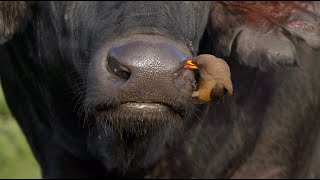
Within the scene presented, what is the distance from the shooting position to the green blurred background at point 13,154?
6.82 meters

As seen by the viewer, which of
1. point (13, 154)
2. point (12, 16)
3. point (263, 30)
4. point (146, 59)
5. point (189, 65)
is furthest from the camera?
point (13, 154)

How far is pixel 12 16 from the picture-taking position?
4.57 metres

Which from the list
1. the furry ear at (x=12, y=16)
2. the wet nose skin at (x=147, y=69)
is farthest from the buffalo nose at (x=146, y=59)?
the furry ear at (x=12, y=16)

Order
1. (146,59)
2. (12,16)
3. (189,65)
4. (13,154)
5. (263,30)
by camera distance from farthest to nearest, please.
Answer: (13,154)
(12,16)
(263,30)
(189,65)
(146,59)

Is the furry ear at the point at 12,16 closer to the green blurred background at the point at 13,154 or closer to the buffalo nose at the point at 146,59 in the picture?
the buffalo nose at the point at 146,59

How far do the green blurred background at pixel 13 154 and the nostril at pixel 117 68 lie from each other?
2.87 m

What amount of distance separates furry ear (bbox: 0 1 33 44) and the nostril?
0.83 m

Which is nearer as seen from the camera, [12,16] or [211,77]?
[211,77]

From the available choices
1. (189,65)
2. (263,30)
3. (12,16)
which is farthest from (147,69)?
(12,16)

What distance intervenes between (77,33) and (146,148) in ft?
2.65

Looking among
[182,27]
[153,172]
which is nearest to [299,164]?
[153,172]

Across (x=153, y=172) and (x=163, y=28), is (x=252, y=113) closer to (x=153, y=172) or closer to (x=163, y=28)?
(x=153, y=172)

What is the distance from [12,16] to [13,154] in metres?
2.71

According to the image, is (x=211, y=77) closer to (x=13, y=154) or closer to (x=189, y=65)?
(x=189, y=65)
